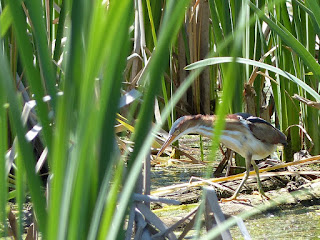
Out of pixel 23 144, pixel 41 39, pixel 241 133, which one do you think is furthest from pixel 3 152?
pixel 241 133

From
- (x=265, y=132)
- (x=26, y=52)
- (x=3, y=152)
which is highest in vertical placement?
(x=26, y=52)

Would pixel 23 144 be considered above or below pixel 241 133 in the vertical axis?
above

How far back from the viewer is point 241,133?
9.28ft

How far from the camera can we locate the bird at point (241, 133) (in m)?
2.69

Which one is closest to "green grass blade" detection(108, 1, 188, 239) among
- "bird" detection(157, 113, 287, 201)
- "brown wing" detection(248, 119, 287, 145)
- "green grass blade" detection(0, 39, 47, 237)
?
"green grass blade" detection(0, 39, 47, 237)

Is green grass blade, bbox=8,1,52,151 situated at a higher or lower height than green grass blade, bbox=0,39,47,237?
higher

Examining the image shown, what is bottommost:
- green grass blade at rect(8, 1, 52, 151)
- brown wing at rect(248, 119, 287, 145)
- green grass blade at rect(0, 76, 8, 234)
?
brown wing at rect(248, 119, 287, 145)

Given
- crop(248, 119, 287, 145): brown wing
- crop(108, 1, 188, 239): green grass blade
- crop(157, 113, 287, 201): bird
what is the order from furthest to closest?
crop(248, 119, 287, 145): brown wing → crop(157, 113, 287, 201): bird → crop(108, 1, 188, 239): green grass blade

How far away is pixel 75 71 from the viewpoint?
2.49 feet

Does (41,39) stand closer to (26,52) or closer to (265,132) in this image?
(26,52)

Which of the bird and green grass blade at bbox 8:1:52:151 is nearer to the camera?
green grass blade at bbox 8:1:52:151

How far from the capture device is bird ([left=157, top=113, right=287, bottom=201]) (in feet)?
8.82

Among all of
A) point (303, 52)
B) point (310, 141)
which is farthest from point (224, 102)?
point (310, 141)

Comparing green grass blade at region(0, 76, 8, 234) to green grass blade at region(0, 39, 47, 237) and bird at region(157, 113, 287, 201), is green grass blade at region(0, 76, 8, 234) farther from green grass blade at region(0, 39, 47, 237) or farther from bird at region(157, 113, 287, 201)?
bird at region(157, 113, 287, 201)
